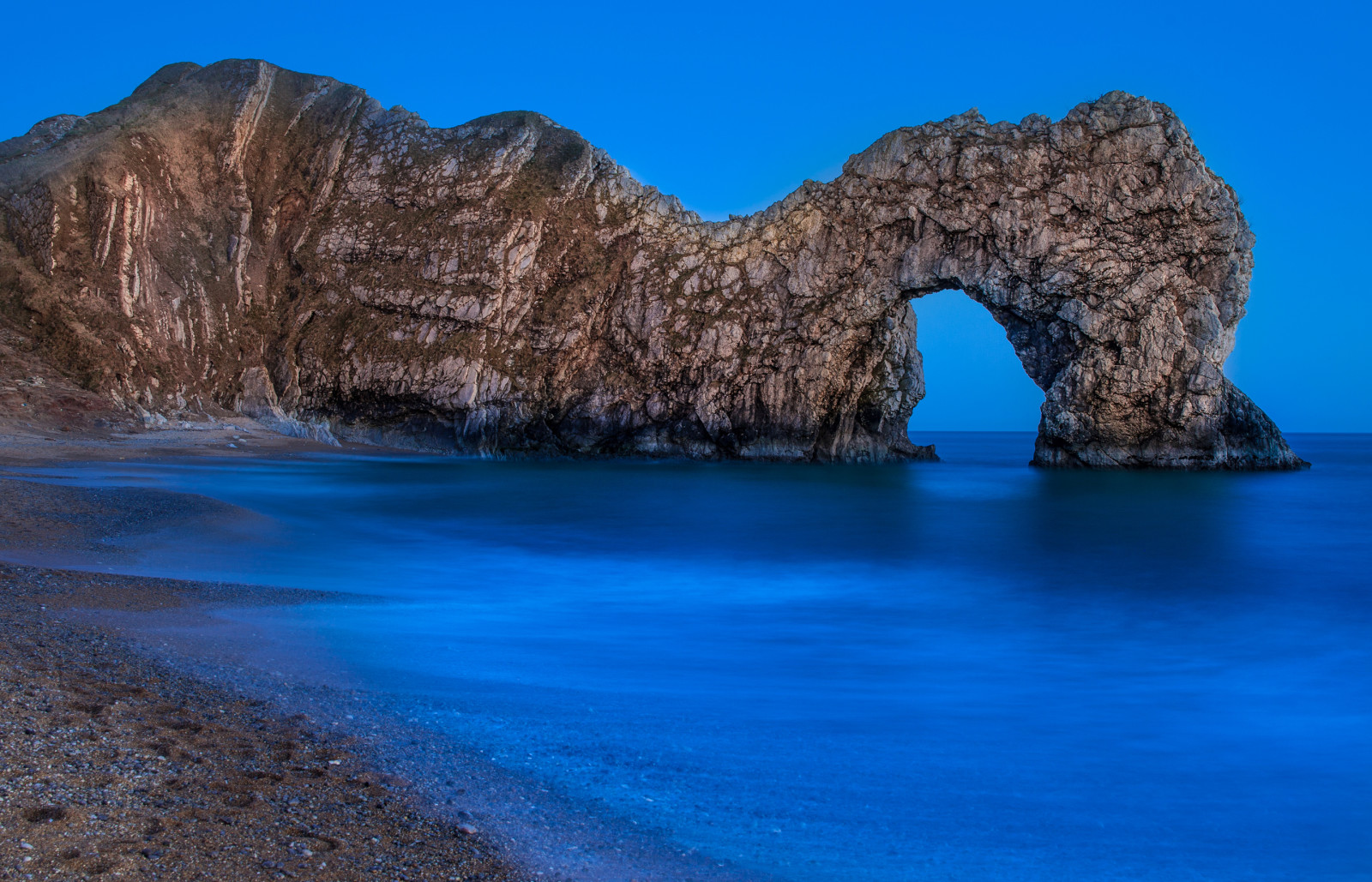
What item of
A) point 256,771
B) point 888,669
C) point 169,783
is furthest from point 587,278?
point 169,783

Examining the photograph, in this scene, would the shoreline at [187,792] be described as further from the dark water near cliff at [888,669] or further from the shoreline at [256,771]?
the dark water near cliff at [888,669]

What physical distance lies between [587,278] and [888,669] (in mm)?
38021

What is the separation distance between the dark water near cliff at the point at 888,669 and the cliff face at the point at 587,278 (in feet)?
61.1

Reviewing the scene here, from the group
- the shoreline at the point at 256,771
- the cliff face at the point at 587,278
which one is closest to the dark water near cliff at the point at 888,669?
the shoreline at the point at 256,771

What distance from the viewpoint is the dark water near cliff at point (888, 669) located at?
536 centimetres

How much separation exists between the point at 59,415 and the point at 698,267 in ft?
87.8

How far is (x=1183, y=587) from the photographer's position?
14930 mm

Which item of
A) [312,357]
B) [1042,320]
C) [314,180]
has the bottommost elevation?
[312,357]

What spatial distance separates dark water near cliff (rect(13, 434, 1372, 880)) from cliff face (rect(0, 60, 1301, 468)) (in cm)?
1863

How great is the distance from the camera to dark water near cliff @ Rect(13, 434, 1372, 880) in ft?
17.6

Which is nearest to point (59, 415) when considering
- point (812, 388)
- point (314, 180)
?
point (314, 180)

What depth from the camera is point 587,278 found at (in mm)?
45312

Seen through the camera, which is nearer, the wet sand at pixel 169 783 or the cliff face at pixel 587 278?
the wet sand at pixel 169 783

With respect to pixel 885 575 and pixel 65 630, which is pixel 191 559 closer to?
pixel 65 630
